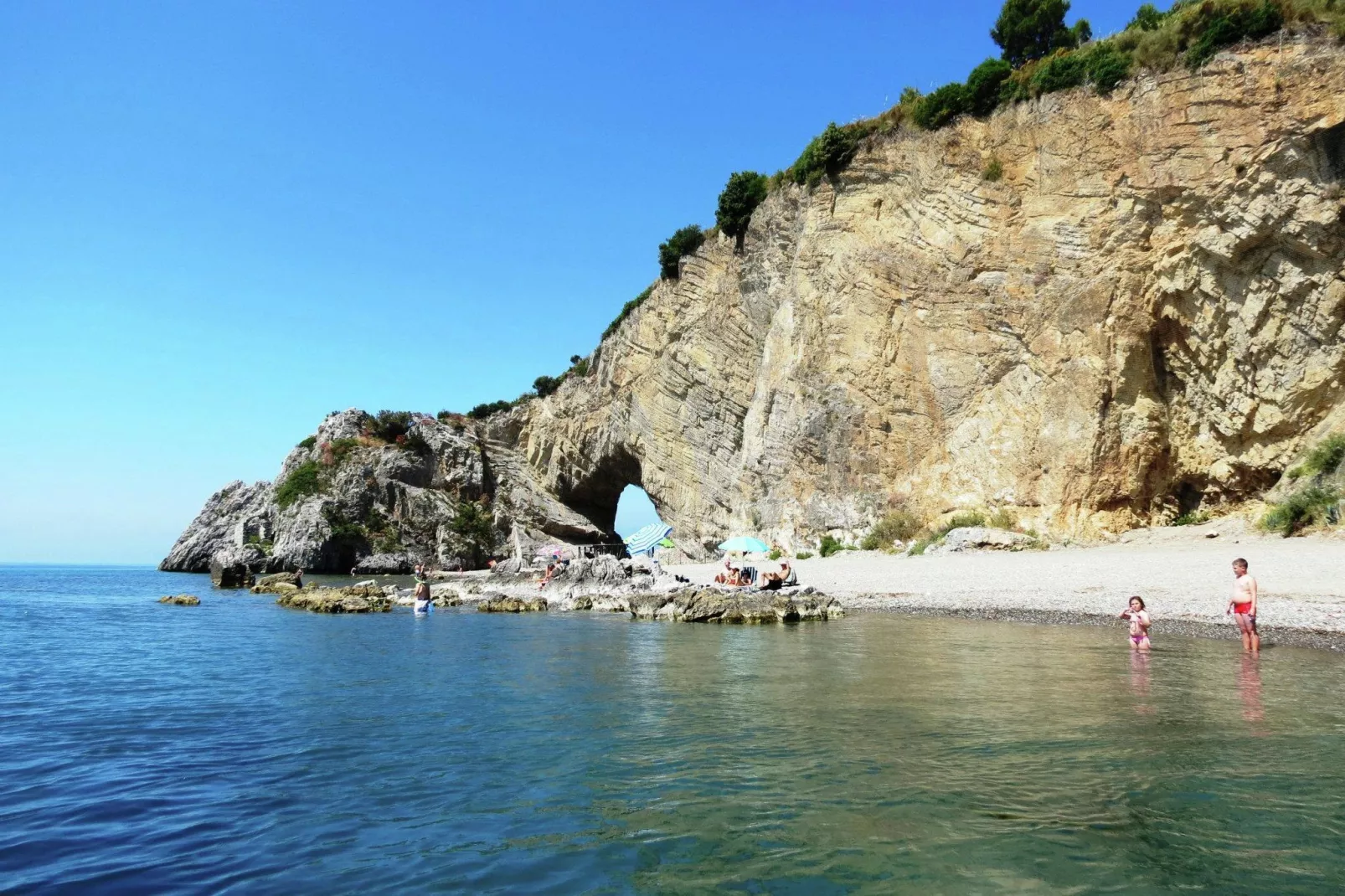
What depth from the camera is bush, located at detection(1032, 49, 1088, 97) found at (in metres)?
27.4

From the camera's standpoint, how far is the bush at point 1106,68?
86.2ft

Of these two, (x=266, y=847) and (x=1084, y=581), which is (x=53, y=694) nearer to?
(x=266, y=847)

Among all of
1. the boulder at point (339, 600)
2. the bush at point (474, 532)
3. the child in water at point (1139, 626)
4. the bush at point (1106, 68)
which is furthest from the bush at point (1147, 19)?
the bush at point (474, 532)

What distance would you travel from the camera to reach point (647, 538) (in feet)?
132

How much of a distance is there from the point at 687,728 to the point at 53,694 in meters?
8.73

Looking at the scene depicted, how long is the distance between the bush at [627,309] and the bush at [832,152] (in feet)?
43.1

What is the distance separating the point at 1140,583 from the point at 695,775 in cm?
1417

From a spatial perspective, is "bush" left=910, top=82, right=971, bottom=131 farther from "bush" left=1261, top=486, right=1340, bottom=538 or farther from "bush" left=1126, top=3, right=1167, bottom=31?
"bush" left=1261, top=486, right=1340, bottom=538

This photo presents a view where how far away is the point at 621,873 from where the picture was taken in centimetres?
453

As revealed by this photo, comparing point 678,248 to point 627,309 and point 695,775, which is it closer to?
point 627,309

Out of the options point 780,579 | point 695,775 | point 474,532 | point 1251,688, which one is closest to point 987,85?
point 780,579

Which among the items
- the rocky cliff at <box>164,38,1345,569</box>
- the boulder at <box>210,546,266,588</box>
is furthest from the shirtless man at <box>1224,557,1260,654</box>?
the boulder at <box>210,546,266,588</box>

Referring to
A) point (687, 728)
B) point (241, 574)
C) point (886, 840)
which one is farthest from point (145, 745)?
point (241, 574)

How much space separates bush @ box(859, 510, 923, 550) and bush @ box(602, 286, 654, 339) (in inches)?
838
